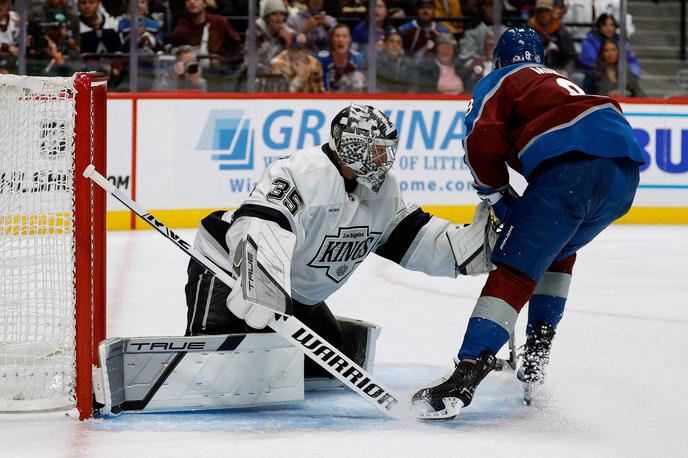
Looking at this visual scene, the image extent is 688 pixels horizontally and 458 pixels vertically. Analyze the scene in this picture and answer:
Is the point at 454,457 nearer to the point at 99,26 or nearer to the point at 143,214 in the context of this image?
the point at 143,214

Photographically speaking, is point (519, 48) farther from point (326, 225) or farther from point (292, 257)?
point (292, 257)

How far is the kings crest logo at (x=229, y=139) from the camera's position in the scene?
6785 millimetres

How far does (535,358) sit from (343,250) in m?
0.58

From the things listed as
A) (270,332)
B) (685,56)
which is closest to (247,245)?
(270,332)

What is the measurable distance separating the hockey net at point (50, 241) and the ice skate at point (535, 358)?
111cm

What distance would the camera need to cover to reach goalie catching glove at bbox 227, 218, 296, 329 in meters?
2.64

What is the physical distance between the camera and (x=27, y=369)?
293cm

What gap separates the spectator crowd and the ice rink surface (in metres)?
2.04

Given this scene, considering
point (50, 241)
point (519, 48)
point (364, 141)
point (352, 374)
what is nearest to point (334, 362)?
point (352, 374)

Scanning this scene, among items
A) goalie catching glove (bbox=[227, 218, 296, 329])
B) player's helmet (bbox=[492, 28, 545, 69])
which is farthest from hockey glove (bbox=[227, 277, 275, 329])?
player's helmet (bbox=[492, 28, 545, 69])

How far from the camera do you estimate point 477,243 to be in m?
3.09

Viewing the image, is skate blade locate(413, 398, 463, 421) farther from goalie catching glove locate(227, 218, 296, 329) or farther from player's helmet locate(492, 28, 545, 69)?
player's helmet locate(492, 28, 545, 69)

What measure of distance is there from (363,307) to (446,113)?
282 cm

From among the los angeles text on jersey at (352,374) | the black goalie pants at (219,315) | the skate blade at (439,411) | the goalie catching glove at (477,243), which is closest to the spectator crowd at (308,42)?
the black goalie pants at (219,315)
